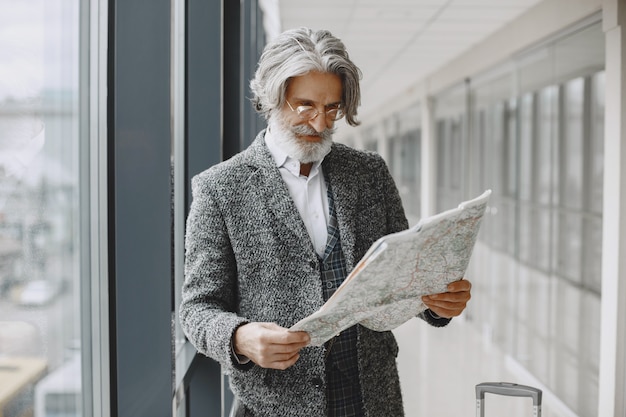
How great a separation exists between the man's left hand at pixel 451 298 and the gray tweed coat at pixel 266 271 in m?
0.19

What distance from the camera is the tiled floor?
5.73 m

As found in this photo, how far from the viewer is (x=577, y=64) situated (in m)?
5.31

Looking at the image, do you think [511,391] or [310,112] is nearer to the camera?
[310,112]

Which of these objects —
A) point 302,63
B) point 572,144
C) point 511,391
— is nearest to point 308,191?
point 302,63

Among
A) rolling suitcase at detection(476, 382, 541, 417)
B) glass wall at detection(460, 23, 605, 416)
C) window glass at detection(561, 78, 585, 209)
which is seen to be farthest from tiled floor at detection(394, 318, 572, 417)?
rolling suitcase at detection(476, 382, 541, 417)

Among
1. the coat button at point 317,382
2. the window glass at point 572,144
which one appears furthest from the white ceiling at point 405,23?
the coat button at point 317,382

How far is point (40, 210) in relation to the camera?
1.41 meters

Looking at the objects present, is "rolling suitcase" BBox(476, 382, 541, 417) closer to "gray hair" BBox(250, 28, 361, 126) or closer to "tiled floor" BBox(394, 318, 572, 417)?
"gray hair" BBox(250, 28, 361, 126)

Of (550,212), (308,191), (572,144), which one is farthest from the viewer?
(550,212)

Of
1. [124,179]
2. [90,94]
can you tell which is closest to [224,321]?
[124,179]

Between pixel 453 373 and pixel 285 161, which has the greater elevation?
pixel 285 161

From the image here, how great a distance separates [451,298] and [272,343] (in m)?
0.42

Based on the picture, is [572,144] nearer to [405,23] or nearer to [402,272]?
[405,23]

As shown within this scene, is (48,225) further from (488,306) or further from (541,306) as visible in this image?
(488,306)
